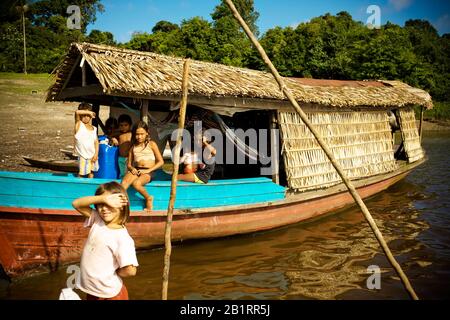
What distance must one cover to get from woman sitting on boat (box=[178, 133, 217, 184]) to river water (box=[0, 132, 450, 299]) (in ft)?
3.55

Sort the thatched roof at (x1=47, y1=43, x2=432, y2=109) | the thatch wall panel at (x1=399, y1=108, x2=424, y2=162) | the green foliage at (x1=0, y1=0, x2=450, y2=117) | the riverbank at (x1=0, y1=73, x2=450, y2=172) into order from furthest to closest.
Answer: the green foliage at (x1=0, y1=0, x2=450, y2=117) < the riverbank at (x1=0, y1=73, x2=450, y2=172) < the thatch wall panel at (x1=399, y1=108, x2=424, y2=162) < the thatched roof at (x1=47, y1=43, x2=432, y2=109)

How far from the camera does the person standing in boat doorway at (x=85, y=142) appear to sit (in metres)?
5.42

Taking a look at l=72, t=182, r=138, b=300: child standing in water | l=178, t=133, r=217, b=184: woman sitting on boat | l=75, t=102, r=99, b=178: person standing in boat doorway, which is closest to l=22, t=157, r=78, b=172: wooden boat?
l=75, t=102, r=99, b=178: person standing in boat doorway

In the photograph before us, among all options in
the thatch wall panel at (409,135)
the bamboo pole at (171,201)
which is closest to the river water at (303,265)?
the bamboo pole at (171,201)

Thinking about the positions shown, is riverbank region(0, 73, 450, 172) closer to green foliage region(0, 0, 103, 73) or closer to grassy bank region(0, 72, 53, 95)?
grassy bank region(0, 72, 53, 95)

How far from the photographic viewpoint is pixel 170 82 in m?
5.63

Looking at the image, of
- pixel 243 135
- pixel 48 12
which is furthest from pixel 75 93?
pixel 48 12

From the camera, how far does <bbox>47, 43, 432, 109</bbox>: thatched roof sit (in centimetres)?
521

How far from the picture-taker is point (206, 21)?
3312 cm

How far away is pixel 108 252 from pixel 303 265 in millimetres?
3624

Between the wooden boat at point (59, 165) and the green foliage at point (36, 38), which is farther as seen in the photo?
the green foliage at point (36, 38)

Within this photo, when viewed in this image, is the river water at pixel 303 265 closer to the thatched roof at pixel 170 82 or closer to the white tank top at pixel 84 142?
the white tank top at pixel 84 142

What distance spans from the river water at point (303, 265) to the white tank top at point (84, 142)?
165 centimetres
